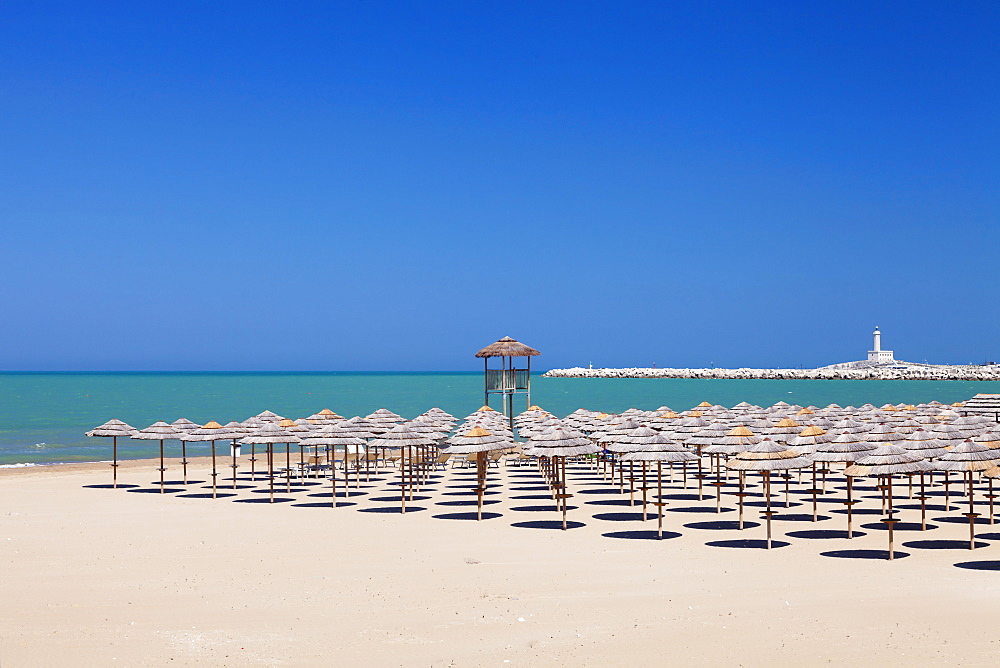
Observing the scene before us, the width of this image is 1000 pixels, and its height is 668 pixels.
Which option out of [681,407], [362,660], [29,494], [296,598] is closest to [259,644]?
[362,660]

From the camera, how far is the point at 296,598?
41.0ft

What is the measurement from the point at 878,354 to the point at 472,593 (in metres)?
181

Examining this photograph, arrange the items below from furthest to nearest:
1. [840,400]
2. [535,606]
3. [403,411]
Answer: [840,400], [403,411], [535,606]

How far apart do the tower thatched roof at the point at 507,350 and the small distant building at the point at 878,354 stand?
153607 millimetres

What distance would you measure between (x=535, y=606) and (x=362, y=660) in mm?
2819

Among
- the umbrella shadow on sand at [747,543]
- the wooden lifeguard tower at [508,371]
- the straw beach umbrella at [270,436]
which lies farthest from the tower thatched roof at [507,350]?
the umbrella shadow on sand at [747,543]

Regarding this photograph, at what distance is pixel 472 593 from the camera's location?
41.8 feet

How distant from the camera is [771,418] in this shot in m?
29.3

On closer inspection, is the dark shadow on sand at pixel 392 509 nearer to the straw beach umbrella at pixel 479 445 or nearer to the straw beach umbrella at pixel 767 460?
the straw beach umbrella at pixel 479 445

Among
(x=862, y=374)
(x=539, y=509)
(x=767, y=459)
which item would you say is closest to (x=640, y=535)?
(x=767, y=459)

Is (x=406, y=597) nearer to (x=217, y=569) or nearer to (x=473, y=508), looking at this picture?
(x=217, y=569)

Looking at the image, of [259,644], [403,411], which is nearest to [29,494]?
[259,644]

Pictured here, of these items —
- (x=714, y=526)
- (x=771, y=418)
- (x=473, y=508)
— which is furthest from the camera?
(x=771, y=418)

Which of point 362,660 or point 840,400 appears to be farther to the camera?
point 840,400
